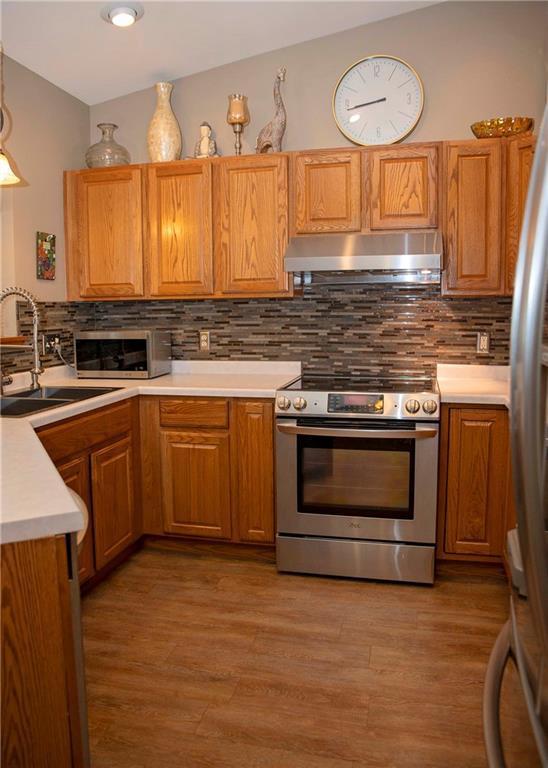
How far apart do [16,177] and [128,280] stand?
1081 mm

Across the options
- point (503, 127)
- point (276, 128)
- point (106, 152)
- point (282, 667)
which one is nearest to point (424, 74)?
point (503, 127)

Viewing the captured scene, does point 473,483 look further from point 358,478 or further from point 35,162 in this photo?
point 35,162

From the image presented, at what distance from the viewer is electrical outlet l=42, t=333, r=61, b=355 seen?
3328 millimetres

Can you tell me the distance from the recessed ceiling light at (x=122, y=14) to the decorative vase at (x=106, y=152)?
2.43 feet

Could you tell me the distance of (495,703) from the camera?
2.36ft

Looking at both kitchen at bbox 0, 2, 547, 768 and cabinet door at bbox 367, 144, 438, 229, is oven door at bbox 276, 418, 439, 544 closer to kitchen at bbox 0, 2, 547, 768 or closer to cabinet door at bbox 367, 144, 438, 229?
kitchen at bbox 0, 2, 547, 768

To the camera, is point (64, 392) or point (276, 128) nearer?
point (64, 392)

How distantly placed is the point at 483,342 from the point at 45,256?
2.40 m

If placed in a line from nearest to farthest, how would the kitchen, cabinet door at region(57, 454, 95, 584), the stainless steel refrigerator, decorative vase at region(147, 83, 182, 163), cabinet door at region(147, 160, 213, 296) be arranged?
the stainless steel refrigerator → the kitchen → cabinet door at region(57, 454, 95, 584) → cabinet door at region(147, 160, 213, 296) → decorative vase at region(147, 83, 182, 163)

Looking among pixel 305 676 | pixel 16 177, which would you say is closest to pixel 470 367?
pixel 305 676

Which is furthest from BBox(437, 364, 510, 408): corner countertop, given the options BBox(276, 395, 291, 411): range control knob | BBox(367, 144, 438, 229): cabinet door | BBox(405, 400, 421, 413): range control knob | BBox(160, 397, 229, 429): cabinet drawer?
BBox(160, 397, 229, 429): cabinet drawer

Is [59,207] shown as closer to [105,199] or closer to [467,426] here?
[105,199]

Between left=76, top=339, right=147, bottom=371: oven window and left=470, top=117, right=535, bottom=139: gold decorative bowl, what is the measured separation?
2.04 meters

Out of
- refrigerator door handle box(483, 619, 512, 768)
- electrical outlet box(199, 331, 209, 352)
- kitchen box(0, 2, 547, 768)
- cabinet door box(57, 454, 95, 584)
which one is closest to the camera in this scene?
refrigerator door handle box(483, 619, 512, 768)
